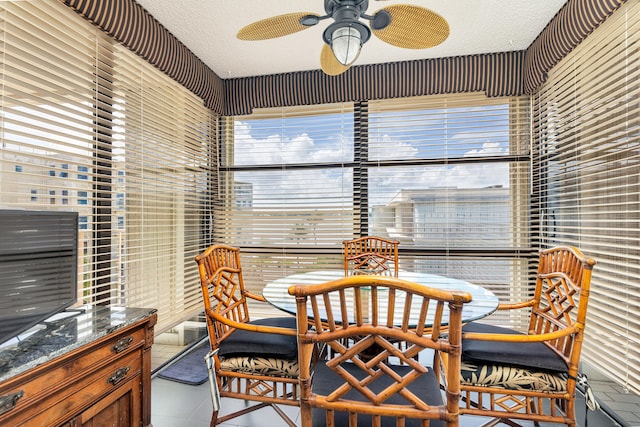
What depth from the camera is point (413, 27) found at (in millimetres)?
1606

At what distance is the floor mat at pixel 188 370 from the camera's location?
244 centimetres

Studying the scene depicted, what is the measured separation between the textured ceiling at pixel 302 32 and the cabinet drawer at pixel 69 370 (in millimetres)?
2100

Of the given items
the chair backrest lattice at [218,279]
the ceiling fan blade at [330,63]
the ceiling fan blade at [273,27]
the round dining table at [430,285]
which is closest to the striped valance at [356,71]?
the ceiling fan blade at [273,27]

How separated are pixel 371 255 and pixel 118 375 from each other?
6.25ft

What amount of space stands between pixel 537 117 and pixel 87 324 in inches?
136

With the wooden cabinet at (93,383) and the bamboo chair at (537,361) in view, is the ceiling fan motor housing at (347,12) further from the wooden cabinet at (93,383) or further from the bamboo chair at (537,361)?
the wooden cabinet at (93,383)

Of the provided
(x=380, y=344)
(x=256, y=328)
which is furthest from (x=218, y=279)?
(x=380, y=344)

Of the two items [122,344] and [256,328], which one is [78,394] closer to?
[122,344]

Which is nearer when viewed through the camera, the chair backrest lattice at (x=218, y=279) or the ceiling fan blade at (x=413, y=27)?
the ceiling fan blade at (x=413, y=27)

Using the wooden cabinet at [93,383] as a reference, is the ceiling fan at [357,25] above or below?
above

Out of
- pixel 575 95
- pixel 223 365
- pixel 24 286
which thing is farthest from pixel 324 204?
pixel 24 286

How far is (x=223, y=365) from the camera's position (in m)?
1.74

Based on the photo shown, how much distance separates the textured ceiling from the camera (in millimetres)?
2205

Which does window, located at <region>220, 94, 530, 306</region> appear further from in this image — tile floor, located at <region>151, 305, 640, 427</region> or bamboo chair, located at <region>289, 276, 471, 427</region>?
bamboo chair, located at <region>289, 276, 471, 427</region>
